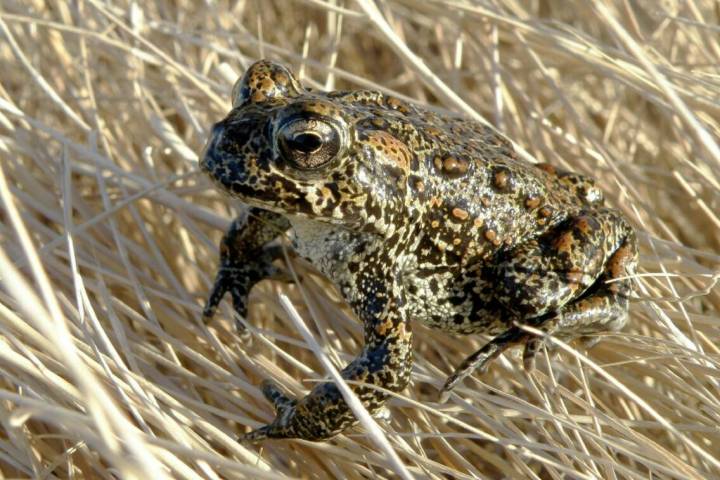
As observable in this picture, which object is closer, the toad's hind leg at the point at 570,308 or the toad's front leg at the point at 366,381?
the toad's front leg at the point at 366,381

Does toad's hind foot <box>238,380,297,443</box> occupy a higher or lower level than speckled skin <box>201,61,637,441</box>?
lower

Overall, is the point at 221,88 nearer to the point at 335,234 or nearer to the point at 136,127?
the point at 136,127

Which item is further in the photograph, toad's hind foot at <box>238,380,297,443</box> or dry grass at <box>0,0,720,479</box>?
toad's hind foot at <box>238,380,297,443</box>

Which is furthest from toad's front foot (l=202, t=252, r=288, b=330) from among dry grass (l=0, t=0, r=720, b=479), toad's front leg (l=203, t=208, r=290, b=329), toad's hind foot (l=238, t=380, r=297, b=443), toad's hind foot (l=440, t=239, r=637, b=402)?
toad's hind foot (l=440, t=239, r=637, b=402)

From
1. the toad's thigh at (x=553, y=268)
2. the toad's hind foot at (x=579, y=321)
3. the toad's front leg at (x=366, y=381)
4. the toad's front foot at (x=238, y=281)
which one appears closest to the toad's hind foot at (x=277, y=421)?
the toad's front leg at (x=366, y=381)

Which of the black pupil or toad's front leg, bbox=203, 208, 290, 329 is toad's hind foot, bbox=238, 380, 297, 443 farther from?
the black pupil

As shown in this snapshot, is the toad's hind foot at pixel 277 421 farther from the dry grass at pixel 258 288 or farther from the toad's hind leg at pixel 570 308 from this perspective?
the toad's hind leg at pixel 570 308

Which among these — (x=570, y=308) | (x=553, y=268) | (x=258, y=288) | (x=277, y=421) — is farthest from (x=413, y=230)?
(x=258, y=288)

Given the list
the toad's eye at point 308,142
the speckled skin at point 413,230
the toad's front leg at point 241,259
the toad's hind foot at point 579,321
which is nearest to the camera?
the toad's eye at point 308,142
